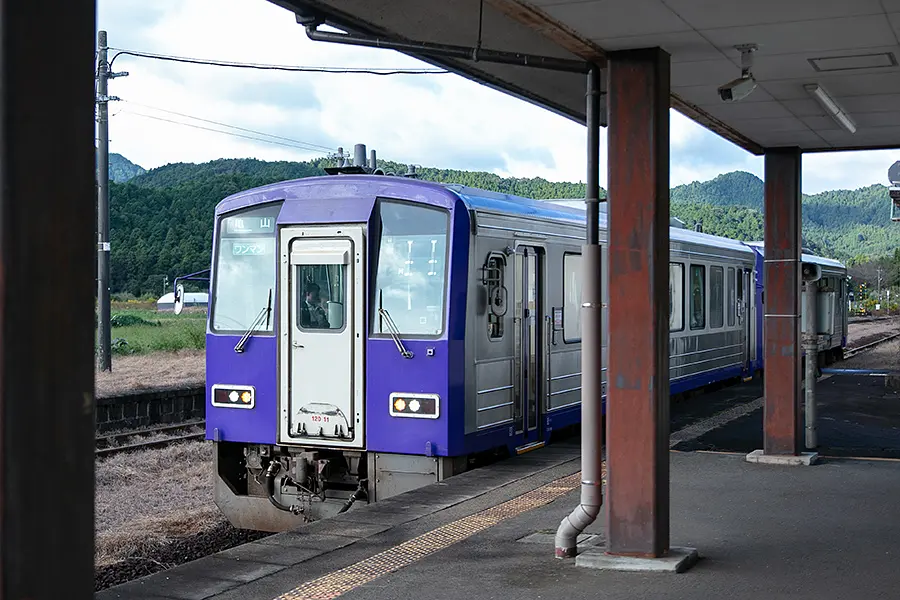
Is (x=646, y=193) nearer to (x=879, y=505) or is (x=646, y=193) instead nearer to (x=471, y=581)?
(x=471, y=581)

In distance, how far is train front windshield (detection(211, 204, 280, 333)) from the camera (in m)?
9.79

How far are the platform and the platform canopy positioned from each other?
3.03 m

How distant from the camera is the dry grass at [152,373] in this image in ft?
61.4

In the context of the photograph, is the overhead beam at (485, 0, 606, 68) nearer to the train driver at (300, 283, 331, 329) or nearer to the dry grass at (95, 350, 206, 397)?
the train driver at (300, 283, 331, 329)

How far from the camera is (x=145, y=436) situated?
52.5 ft

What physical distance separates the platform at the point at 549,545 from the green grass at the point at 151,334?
21.8 metres

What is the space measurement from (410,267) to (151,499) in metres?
4.45

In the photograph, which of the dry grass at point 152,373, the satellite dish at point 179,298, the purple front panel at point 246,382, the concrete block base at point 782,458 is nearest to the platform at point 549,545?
the concrete block base at point 782,458

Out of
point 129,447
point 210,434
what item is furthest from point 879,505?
point 129,447

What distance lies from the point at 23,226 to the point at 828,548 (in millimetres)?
5957

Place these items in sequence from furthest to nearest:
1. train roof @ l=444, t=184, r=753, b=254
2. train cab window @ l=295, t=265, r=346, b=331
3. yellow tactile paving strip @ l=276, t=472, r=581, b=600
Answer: train roof @ l=444, t=184, r=753, b=254 → train cab window @ l=295, t=265, r=346, b=331 → yellow tactile paving strip @ l=276, t=472, r=581, b=600

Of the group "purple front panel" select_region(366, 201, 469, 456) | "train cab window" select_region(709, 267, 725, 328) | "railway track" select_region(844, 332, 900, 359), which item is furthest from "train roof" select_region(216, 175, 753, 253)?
"railway track" select_region(844, 332, 900, 359)

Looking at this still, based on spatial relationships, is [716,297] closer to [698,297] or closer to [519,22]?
[698,297]

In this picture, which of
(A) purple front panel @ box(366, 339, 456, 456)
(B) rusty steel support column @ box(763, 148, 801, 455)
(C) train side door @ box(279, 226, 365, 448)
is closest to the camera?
(A) purple front panel @ box(366, 339, 456, 456)
